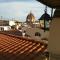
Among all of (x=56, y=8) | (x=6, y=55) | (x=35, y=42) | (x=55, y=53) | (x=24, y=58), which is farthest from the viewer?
(x=35, y=42)

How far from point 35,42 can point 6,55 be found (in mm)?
1882

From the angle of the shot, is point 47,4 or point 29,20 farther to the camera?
point 29,20

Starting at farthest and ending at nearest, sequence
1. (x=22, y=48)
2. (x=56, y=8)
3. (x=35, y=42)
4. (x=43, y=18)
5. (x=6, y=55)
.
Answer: (x=35, y=42), (x=22, y=48), (x=6, y=55), (x=43, y=18), (x=56, y=8)

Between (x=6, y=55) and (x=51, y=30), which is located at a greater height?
(x=51, y=30)

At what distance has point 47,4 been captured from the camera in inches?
128

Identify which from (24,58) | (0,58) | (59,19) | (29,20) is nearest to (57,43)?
(59,19)

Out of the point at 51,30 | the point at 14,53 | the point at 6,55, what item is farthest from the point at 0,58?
the point at 51,30

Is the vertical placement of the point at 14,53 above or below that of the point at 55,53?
below

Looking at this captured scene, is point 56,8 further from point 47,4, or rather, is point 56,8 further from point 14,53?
point 14,53

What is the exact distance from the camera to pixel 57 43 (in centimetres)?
300

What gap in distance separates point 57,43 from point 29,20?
168 feet

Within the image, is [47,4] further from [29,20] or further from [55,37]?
[29,20]

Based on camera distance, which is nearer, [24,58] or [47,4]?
[47,4]

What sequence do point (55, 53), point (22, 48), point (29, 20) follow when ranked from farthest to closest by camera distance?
point (29, 20) → point (22, 48) → point (55, 53)
